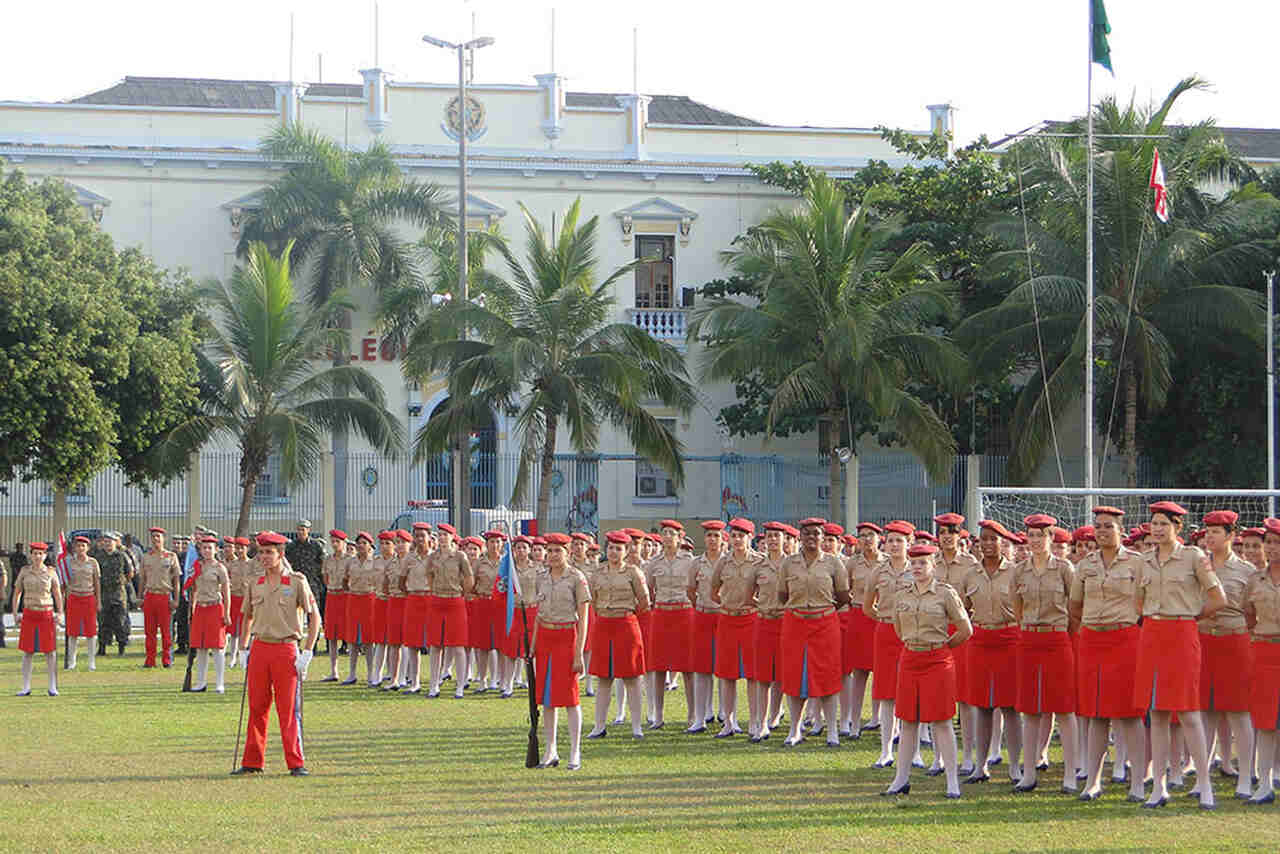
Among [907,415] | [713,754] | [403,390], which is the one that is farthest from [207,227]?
[713,754]

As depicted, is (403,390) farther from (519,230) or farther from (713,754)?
(713,754)

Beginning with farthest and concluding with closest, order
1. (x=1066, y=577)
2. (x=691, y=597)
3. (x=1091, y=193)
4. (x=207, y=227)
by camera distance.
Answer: (x=207, y=227)
(x=1091, y=193)
(x=691, y=597)
(x=1066, y=577)

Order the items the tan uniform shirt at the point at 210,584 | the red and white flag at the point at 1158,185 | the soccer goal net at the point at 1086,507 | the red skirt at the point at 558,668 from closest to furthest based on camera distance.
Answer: the red skirt at the point at 558,668
the tan uniform shirt at the point at 210,584
the soccer goal net at the point at 1086,507
the red and white flag at the point at 1158,185

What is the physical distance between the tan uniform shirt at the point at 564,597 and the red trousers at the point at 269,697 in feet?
6.55

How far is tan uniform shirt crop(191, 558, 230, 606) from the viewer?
20172mm

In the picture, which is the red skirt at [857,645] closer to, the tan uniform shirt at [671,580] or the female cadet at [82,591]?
the tan uniform shirt at [671,580]

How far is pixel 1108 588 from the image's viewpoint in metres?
12.2

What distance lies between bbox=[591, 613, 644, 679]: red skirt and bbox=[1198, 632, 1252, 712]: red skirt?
5213 millimetres

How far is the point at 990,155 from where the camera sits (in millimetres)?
39031

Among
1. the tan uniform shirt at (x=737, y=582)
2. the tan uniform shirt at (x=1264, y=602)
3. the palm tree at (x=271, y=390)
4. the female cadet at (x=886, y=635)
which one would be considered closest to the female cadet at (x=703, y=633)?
the tan uniform shirt at (x=737, y=582)

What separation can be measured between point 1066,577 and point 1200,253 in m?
22.8

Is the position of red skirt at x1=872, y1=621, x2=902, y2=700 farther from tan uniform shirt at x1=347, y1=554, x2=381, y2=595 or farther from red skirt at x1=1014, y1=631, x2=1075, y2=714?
tan uniform shirt at x1=347, y1=554, x2=381, y2=595

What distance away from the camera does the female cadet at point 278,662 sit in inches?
528

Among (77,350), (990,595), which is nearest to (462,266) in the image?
(77,350)
